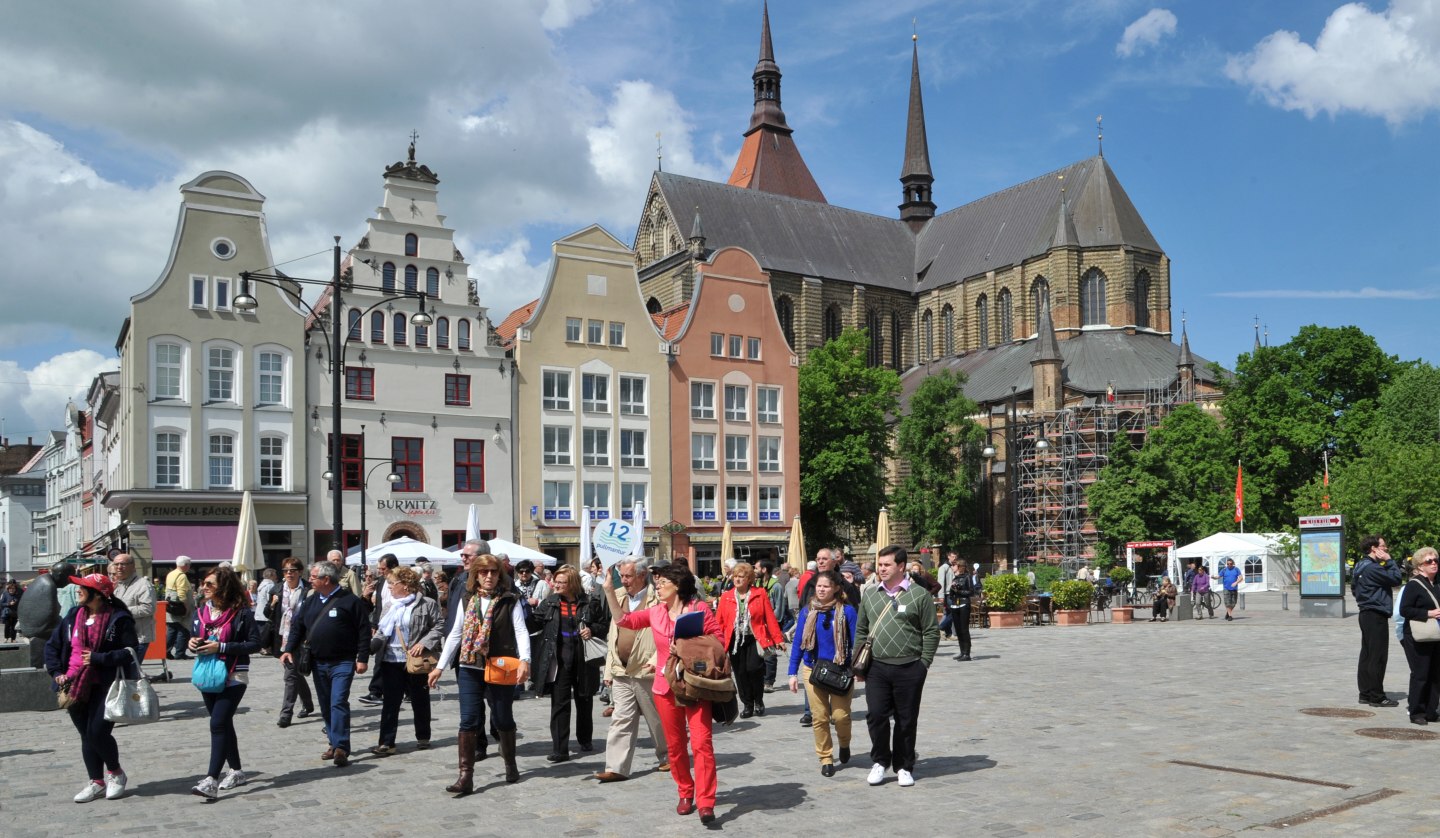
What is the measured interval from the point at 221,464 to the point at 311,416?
3.03 metres

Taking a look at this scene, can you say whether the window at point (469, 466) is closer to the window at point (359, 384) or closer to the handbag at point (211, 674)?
the window at point (359, 384)

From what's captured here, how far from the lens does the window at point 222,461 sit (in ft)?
124

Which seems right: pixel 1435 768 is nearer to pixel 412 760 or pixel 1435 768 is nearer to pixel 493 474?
pixel 412 760

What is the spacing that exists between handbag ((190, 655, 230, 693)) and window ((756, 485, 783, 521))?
4010 cm

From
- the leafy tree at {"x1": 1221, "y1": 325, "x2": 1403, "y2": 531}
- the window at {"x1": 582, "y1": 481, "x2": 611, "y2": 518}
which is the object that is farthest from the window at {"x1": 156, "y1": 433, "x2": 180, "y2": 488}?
the leafy tree at {"x1": 1221, "y1": 325, "x2": 1403, "y2": 531}

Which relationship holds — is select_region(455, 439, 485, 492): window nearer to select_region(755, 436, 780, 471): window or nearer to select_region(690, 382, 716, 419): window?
select_region(690, 382, 716, 419): window

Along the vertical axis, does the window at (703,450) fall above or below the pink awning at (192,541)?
above

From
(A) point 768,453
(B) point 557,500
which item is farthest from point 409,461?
(A) point 768,453

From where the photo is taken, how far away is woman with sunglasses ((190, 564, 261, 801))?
898 cm

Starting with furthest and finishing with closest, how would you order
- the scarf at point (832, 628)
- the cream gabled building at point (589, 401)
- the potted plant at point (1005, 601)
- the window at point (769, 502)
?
the window at point (769, 502) < the cream gabled building at point (589, 401) < the potted plant at point (1005, 601) < the scarf at point (832, 628)

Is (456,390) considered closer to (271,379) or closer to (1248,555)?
(271,379)

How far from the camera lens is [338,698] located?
409 inches

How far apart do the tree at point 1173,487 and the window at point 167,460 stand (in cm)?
4218

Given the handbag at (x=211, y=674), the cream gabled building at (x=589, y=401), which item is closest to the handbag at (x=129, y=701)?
the handbag at (x=211, y=674)
